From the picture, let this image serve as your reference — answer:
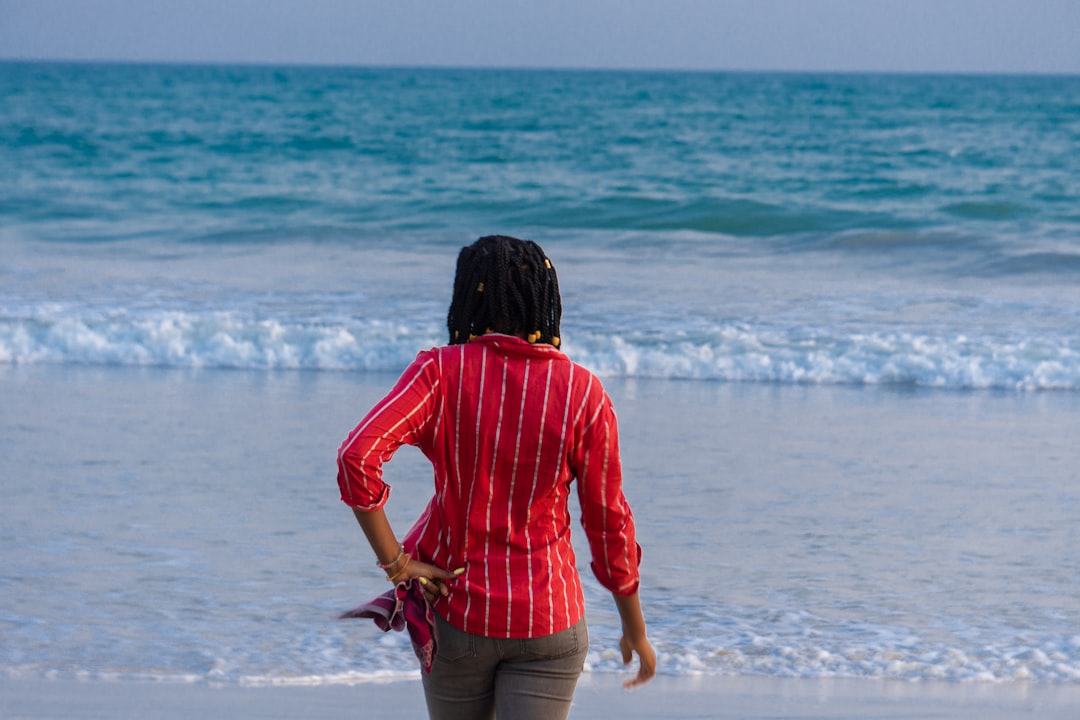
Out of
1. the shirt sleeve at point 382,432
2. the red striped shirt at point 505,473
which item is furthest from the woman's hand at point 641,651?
the shirt sleeve at point 382,432

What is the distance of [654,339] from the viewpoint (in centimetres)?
992

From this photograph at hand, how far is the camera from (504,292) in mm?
2043

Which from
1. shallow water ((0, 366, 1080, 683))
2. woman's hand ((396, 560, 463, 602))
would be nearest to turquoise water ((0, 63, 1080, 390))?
shallow water ((0, 366, 1080, 683))

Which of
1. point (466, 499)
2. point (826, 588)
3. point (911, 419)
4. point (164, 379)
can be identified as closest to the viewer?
point (466, 499)

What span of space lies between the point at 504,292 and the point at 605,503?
383mm

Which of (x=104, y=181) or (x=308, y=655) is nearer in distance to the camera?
(x=308, y=655)

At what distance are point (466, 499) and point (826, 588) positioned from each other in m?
2.80

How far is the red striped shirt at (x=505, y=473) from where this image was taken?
6.67 feet

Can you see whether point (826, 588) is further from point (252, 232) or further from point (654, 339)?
point (252, 232)

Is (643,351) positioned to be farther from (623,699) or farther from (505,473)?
(505,473)

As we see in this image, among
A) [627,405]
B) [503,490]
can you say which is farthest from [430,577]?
[627,405]

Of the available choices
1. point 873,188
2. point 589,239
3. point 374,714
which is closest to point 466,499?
point 374,714

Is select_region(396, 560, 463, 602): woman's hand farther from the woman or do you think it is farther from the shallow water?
the shallow water

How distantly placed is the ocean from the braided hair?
2.02 meters
